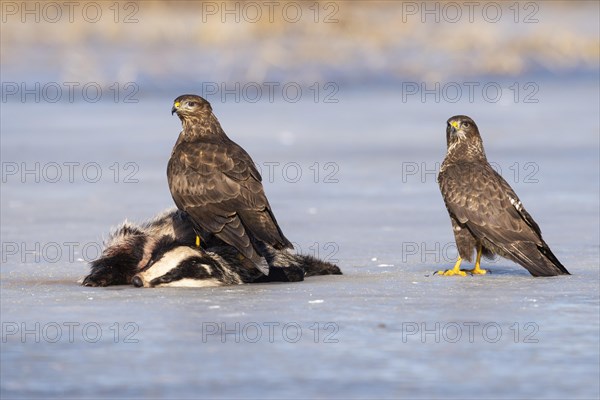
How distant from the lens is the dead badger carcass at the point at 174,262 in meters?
8.62

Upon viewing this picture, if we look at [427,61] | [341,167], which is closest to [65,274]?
[341,167]

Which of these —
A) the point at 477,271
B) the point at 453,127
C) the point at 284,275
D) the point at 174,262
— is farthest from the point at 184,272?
the point at 453,127

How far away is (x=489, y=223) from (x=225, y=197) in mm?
1851

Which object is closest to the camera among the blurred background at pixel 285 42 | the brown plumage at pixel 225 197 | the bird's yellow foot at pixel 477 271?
the brown plumage at pixel 225 197

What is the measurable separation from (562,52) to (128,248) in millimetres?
19059

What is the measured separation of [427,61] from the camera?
89.3 feet

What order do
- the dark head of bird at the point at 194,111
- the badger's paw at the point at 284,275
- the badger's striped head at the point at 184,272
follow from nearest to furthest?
the badger's striped head at the point at 184,272, the badger's paw at the point at 284,275, the dark head of bird at the point at 194,111

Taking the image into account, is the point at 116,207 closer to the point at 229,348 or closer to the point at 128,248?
the point at 128,248

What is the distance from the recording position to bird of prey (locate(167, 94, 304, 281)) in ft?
28.5

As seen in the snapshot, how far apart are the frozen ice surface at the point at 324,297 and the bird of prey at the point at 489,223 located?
0.58 ft

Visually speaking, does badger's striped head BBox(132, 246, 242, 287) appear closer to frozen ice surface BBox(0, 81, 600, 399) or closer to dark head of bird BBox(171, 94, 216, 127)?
frozen ice surface BBox(0, 81, 600, 399)

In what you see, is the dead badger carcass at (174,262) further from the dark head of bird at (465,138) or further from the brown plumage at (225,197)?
the dark head of bird at (465,138)

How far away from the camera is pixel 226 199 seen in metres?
8.77

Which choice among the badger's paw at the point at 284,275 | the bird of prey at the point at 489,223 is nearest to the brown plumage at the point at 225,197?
the badger's paw at the point at 284,275
